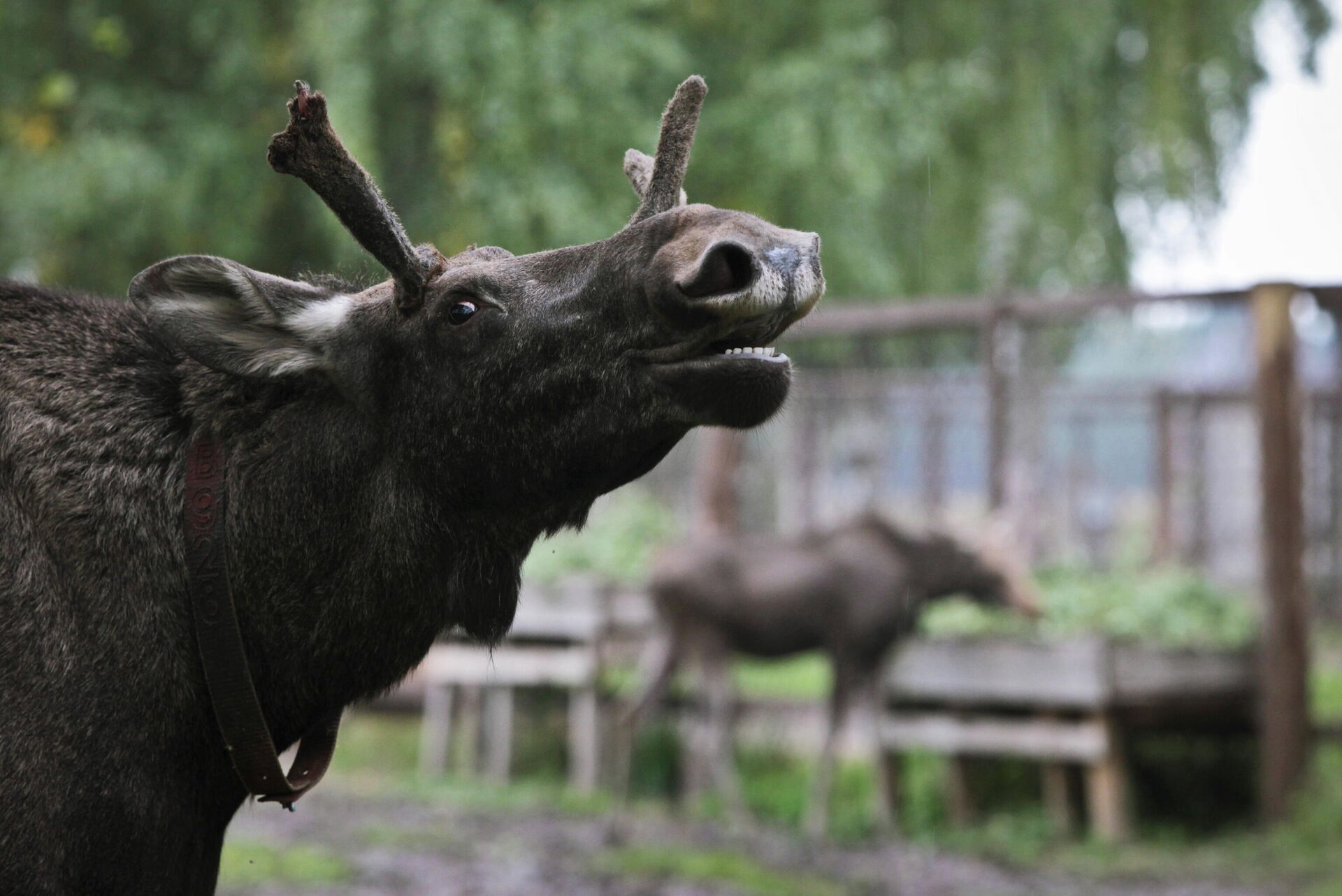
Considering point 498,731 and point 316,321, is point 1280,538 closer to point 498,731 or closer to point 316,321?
point 498,731

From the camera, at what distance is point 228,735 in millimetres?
2592

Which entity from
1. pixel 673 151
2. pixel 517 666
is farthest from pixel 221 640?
pixel 517 666

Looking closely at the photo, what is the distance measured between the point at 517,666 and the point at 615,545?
1.30m

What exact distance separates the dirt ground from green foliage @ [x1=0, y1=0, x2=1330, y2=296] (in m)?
3.87

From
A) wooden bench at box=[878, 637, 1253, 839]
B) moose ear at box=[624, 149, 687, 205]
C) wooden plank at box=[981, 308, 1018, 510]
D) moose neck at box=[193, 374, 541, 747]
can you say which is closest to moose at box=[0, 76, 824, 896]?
moose neck at box=[193, 374, 541, 747]

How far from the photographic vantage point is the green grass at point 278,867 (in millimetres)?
7211

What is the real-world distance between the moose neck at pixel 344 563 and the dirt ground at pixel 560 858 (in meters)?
4.69

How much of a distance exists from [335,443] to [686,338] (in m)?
0.71

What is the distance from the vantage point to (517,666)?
444 inches

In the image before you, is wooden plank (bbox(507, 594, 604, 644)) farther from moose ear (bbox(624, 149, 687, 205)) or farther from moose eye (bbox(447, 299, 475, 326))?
moose eye (bbox(447, 299, 475, 326))

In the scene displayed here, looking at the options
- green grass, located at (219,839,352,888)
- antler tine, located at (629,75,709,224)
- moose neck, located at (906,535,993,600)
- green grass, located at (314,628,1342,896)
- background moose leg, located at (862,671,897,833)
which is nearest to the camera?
antler tine, located at (629,75,709,224)

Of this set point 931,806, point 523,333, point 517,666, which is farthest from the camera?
point 517,666

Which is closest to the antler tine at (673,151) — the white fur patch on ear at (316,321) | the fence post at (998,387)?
the white fur patch on ear at (316,321)

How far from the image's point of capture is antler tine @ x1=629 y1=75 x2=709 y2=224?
290 cm
